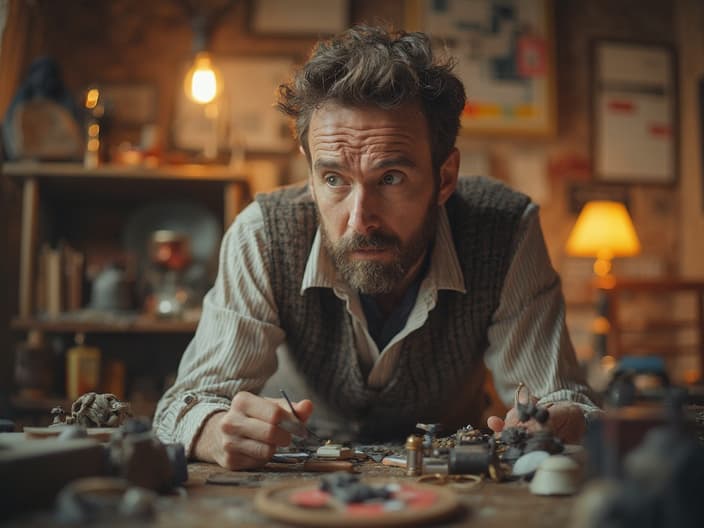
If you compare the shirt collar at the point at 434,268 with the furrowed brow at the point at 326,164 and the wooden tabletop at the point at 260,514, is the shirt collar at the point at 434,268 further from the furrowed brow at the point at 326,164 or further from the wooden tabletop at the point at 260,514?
the wooden tabletop at the point at 260,514

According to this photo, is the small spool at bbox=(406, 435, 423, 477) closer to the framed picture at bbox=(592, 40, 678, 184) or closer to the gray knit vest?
the gray knit vest

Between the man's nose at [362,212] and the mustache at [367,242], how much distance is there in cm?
2

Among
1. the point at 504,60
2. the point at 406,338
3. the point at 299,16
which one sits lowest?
the point at 406,338

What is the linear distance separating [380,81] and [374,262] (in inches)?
15.5

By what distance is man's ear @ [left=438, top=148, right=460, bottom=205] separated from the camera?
A: 1.96 meters

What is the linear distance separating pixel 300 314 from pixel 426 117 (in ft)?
1.83

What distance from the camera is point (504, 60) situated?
4586 millimetres

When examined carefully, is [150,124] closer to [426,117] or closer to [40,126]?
Result: [40,126]

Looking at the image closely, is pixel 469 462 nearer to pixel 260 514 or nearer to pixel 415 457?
pixel 415 457

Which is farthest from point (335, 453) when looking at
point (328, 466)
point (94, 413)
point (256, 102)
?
point (256, 102)

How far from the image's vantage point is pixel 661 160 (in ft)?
16.0

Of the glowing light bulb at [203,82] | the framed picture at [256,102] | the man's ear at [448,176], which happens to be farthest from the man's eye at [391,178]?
the framed picture at [256,102]

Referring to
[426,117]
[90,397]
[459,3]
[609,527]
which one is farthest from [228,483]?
[459,3]

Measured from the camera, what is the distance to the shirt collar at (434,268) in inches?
73.5
